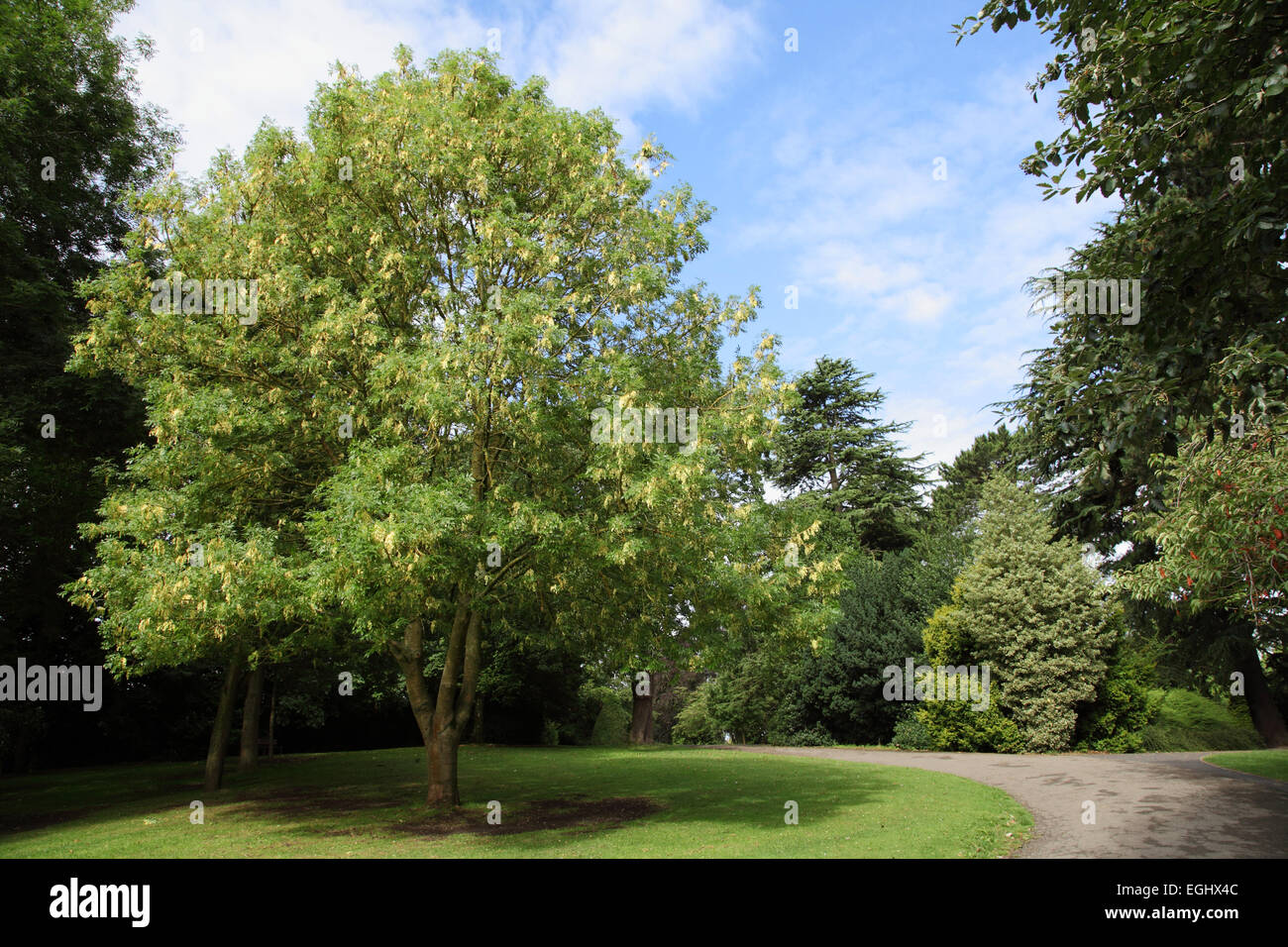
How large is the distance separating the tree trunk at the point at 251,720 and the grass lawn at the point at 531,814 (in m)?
0.52

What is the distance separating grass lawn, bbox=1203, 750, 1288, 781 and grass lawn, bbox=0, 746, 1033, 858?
6.92m

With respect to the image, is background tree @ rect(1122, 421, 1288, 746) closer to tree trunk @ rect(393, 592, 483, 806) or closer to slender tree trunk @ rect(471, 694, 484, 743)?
tree trunk @ rect(393, 592, 483, 806)

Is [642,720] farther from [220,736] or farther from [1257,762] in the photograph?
[1257,762]

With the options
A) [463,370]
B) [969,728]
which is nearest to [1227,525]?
[463,370]

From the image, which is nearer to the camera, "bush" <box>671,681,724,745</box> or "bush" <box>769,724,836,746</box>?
"bush" <box>769,724,836,746</box>

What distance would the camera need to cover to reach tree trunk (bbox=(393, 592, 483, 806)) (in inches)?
528

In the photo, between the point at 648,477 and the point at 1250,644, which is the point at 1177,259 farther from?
the point at 1250,644

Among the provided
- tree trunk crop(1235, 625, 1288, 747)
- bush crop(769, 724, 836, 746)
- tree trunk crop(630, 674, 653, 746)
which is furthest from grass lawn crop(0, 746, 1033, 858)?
tree trunk crop(630, 674, 653, 746)

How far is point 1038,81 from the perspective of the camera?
33.5ft

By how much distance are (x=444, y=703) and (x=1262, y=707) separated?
27.8 metres

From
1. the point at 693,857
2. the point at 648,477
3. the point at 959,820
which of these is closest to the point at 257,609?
the point at 648,477

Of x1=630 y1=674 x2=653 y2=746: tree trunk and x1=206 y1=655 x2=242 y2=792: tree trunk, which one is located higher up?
x1=206 y1=655 x2=242 y2=792: tree trunk

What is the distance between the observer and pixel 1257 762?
1844 centimetres

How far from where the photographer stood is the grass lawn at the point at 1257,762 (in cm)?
1645
